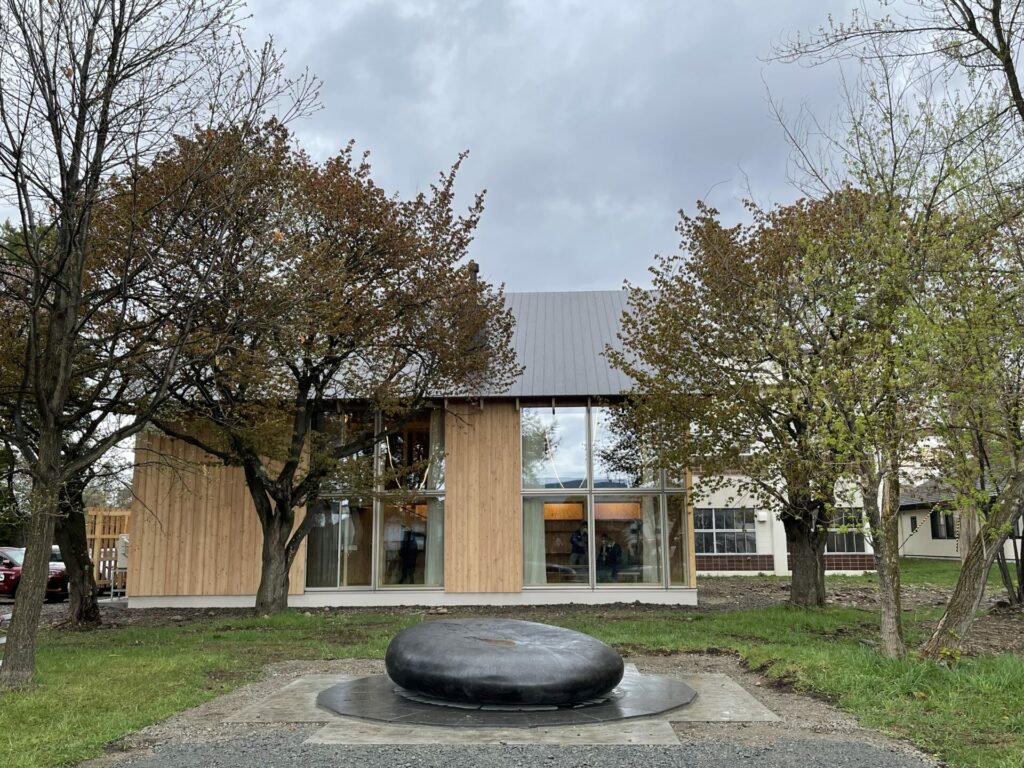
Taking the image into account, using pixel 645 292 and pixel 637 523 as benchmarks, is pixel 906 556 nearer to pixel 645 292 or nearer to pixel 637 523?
pixel 637 523

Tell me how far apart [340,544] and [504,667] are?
11.0 m

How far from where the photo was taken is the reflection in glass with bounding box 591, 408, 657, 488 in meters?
16.3

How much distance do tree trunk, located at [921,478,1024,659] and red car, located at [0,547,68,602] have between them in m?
18.3

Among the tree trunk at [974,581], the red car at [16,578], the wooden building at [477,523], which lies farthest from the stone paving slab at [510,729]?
the red car at [16,578]

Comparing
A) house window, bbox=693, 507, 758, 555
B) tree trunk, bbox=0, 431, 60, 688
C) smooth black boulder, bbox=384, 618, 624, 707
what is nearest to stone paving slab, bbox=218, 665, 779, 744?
smooth black boulder, bbox=384, 618, 624, 707

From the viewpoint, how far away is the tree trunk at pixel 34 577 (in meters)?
7.32

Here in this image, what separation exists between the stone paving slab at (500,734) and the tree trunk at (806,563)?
29.1 ft

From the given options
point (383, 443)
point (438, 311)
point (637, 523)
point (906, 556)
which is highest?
point (438, 311)

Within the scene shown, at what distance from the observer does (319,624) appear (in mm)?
12602

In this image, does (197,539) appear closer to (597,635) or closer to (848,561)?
(597,635)

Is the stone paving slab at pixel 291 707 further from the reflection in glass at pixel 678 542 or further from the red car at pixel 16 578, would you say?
the red car at pixel 16 578

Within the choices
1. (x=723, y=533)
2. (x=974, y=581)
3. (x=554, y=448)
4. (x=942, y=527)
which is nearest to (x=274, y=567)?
(x=554, y=448)

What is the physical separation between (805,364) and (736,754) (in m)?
4.57

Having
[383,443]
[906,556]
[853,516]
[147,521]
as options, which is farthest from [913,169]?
[906,556]
